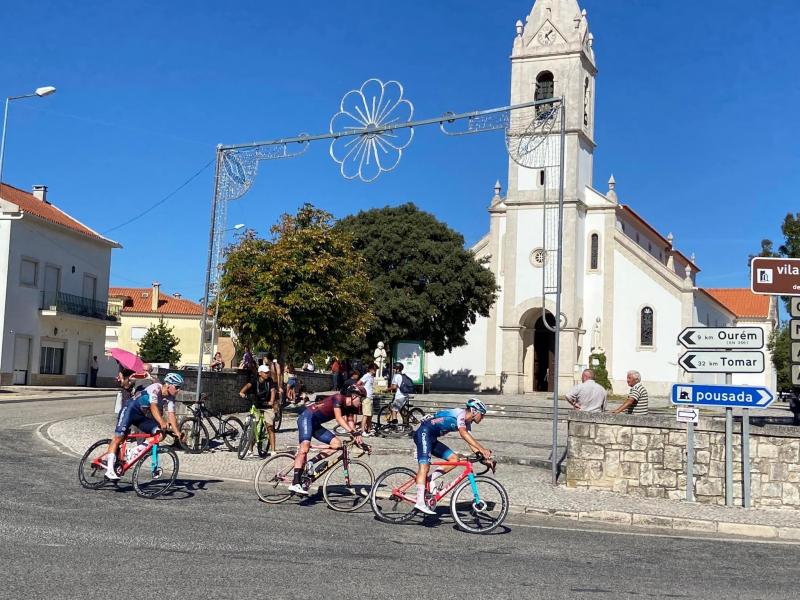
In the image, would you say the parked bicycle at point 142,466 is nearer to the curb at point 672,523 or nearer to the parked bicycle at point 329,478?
the parked bicycle at point 329,478

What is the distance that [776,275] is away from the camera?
1288 cm

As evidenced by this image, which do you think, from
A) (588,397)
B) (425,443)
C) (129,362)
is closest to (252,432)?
(129,362)

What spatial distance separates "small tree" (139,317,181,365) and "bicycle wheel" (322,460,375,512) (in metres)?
61.0

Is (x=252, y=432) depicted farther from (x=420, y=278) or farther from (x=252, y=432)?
(x=420, y=278)

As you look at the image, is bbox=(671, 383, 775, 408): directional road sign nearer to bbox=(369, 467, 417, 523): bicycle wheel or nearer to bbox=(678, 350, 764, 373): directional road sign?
bbox=(678, 350, 764, 373): directional road sign

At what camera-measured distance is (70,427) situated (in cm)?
1919

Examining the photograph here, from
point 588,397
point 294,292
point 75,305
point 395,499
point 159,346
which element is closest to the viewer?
point 395,499

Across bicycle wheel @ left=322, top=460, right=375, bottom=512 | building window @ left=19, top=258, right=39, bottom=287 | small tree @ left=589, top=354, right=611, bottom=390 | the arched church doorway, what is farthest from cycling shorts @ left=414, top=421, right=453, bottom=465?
the arched church doorway

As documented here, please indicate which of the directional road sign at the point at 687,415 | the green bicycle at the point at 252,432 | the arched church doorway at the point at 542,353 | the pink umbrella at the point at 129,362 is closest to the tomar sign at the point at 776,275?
the directional road sign at the point at 687,415

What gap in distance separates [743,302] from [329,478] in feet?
255

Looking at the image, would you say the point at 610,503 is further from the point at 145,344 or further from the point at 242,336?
the point at 145,344

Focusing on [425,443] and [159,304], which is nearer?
[425,443]

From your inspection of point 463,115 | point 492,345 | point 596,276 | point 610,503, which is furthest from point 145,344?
point 610,503

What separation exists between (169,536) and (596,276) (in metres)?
41.3
